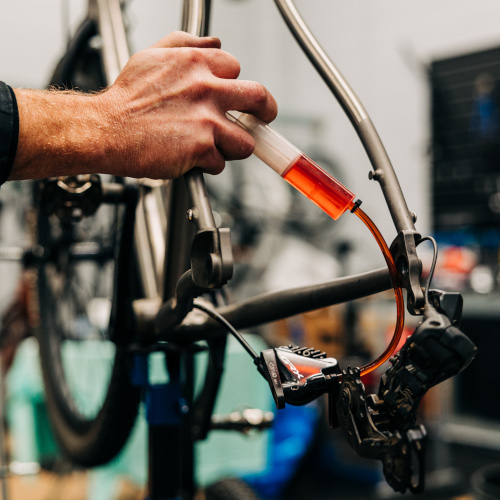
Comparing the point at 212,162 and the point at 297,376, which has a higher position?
the point at 212,162

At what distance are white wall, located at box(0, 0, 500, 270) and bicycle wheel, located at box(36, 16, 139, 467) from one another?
80.3 inches

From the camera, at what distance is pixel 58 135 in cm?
42

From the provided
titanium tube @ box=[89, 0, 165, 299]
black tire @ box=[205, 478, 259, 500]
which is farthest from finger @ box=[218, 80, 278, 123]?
black tire @ box=[205, 478, 259, 500]

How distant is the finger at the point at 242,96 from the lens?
45cm

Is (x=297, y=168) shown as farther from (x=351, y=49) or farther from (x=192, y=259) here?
(x=351, y=49)

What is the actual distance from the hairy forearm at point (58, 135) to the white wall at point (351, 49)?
2.65 meters

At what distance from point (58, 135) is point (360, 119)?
237 millimetres

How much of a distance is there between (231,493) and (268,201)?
2.64 metres

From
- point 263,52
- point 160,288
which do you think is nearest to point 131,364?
point 160,288

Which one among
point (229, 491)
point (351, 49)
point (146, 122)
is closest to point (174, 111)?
point (146, 122)

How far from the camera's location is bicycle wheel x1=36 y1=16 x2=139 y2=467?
2.38 feet

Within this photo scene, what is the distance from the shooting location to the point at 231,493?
3.74ft

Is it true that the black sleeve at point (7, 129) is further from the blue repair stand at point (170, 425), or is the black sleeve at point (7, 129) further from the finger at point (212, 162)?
the blue repair stand at point (170, 425)

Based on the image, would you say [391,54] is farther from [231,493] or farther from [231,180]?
[231,493]
